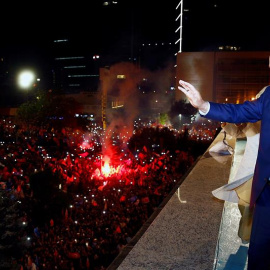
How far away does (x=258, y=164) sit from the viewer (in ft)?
6.68

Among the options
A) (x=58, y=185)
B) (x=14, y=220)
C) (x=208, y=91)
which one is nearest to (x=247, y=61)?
(x=208, y=91)

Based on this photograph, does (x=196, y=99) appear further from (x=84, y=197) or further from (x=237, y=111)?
(x=84, y=197)

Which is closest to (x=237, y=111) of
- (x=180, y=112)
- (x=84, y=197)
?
(x=84, y=197)

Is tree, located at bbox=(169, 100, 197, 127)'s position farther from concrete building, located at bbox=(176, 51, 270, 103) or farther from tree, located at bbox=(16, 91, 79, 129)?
tree, located at bbox=(16, 91, 79, 129)

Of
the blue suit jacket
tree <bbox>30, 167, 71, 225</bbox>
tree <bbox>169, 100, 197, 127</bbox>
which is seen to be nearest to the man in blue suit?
the blue suit jacket

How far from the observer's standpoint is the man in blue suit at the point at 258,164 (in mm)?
1926

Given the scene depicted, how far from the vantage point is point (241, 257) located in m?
2.66

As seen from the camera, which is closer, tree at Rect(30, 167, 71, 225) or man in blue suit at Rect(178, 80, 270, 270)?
man in blue suit at Rect(178, 80, 270, 270)

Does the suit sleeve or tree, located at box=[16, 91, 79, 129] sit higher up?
the suit sleeve

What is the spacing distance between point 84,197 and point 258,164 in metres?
6.78

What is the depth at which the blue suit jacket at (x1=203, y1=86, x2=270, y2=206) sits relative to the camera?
6.48 feet

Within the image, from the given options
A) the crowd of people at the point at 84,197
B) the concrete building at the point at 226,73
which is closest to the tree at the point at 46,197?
the crowd of people at the point at 84,197

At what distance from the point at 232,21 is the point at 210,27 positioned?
4.40 metres

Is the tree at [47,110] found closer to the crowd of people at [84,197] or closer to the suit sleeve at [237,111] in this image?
the crowd of people at [84,197]
